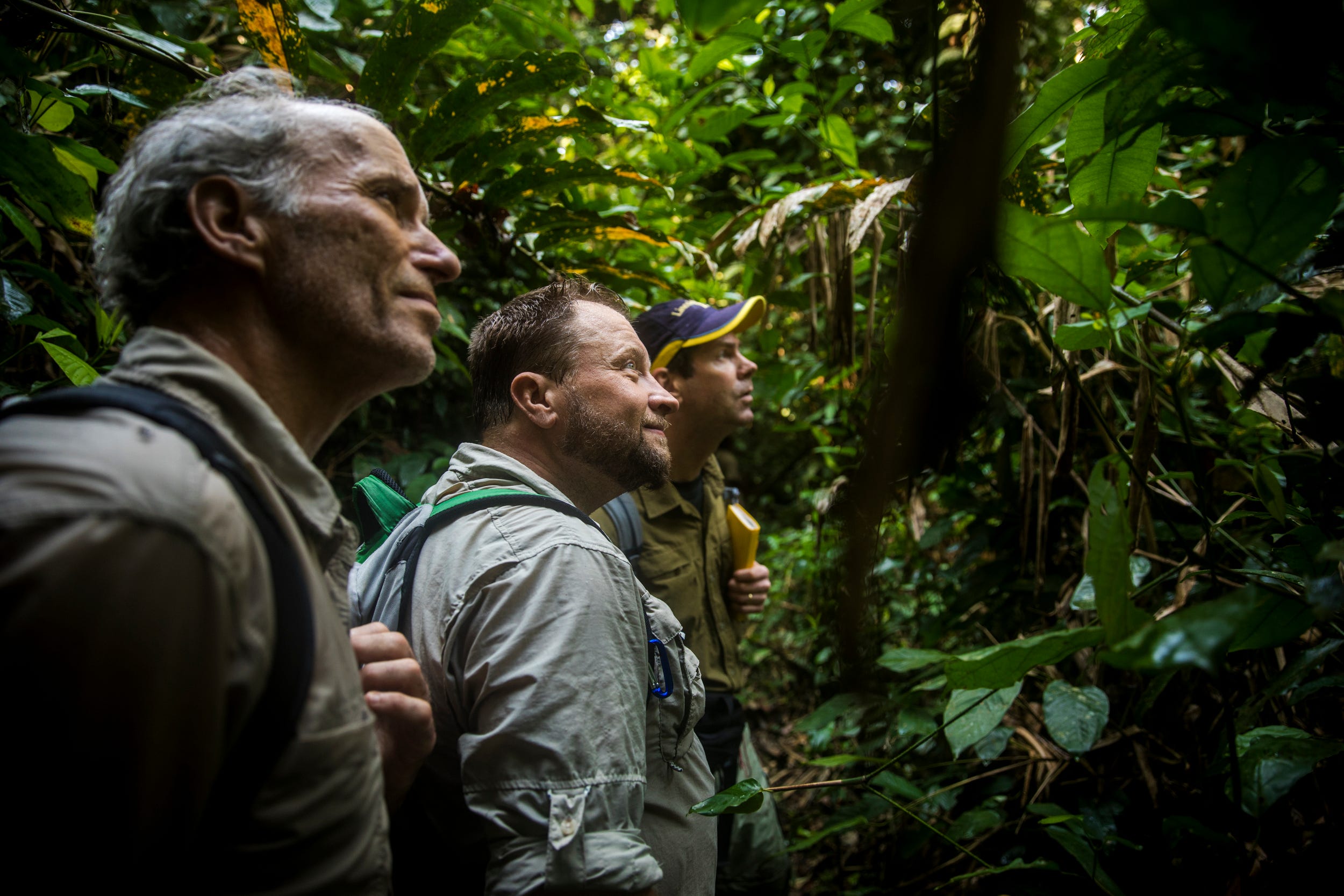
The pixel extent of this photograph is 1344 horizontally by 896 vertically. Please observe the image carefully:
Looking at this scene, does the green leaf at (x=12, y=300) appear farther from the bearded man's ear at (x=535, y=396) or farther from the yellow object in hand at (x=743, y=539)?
the yellow object in hand at (x=743, y=539)

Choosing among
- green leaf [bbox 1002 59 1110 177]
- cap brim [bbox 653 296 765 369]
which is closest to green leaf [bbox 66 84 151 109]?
cap brim [bbox 653 296 765 369]

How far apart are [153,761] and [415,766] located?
46cm

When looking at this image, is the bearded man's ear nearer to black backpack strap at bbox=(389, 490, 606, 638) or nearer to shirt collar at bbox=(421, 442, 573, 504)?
shirt collar at bbox=(421, 442, 573, 504)

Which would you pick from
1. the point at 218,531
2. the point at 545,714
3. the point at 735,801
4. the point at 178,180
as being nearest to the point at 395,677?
the point at 545,714

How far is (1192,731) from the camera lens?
204cm

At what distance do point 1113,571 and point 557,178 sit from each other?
5.50 ft

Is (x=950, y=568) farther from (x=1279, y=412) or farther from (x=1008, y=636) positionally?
(x=1279, y=412)

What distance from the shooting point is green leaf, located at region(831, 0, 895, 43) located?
5.14 ft

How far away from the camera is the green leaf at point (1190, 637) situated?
596 millimetres

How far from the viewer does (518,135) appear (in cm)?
194

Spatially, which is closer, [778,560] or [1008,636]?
[1008,636]

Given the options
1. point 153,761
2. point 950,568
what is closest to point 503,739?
point 153,761

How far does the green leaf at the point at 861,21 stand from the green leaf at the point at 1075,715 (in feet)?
5.00

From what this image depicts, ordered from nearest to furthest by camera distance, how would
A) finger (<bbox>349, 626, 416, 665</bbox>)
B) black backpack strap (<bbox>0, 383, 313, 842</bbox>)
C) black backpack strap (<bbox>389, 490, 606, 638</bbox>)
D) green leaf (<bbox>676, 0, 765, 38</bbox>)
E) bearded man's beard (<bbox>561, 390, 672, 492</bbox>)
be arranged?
green leaf (<bbox>676, 0, 765, 38</bbox>) < black backpack strap (<bbox>0, 383, 313, 842</bbox>) < finger (<bbox>349, 626, 416, 665</bbox>) < black backpack strap (<bbox>389, 490, 606, 638</bbox>) < bearded man's beard (<bbox>561, 390, 672, 492</bbox>)
